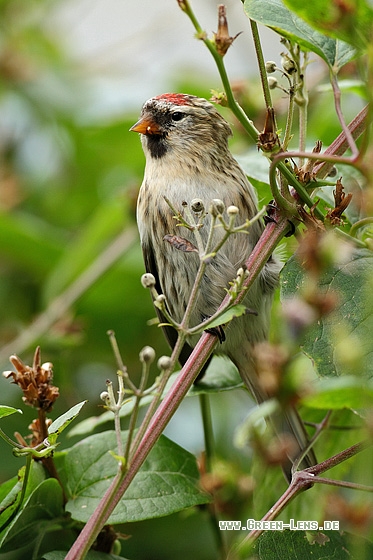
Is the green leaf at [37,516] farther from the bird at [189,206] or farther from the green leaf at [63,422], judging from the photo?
the bird at [189,206]

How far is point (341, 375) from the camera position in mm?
1023

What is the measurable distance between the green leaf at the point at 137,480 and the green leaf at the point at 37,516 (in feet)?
0.10

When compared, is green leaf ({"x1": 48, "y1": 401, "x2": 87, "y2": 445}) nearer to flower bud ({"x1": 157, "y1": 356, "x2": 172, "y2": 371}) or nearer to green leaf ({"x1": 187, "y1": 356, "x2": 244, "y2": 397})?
flower bud ({"x1": 157, "y1": 356, "x2": 172, "y2": 371})

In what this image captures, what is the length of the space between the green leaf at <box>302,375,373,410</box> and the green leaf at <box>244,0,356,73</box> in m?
0.51

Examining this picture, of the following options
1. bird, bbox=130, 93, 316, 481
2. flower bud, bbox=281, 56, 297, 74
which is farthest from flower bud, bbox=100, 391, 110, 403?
bird, bbox=130, 93, 316, 481

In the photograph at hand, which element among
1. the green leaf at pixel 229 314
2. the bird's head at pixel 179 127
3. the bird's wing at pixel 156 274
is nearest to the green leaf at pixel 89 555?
the green leaf at pixel 229 314

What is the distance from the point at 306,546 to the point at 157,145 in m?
1.14

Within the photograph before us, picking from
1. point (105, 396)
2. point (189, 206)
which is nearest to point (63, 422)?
point (105, 396)

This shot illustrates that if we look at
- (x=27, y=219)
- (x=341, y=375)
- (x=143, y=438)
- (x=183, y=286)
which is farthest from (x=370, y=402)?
(x=27, y=219)

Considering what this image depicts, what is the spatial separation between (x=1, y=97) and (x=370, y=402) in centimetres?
246

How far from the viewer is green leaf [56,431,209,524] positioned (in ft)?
4.25

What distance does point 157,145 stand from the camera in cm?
204

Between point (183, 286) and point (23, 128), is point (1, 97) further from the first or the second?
point (183, 286)

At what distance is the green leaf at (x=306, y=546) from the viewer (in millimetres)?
1168
